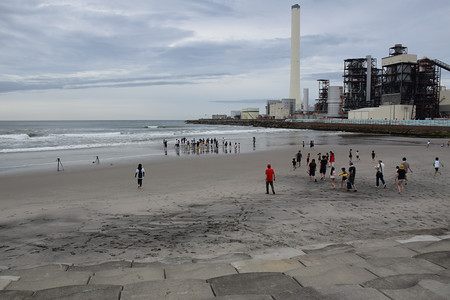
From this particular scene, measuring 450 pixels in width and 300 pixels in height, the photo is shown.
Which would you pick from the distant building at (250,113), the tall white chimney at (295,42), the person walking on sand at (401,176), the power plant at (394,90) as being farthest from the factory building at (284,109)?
the person walking on sand at (401,176)

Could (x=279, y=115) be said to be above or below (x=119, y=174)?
above

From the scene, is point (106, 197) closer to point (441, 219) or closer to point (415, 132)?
point (441, 219)

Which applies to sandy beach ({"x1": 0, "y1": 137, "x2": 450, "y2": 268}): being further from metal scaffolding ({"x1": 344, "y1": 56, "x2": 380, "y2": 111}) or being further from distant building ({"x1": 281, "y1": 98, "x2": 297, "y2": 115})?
distant building ({"x1": 281, "y1": 98, "x2": 297, "y2": 115})

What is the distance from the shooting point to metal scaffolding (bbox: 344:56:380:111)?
7925 cm

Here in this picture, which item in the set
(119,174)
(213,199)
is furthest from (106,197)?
(119,174)

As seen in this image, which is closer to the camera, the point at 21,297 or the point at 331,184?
the point at 21,297

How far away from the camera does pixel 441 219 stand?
9594mm

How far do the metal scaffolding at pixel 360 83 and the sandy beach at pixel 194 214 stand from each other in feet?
227

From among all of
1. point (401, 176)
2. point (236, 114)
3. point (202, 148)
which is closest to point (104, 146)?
point (202, 148)

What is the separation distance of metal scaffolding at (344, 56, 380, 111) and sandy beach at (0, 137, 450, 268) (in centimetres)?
6904

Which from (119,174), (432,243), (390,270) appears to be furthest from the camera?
(119,174)

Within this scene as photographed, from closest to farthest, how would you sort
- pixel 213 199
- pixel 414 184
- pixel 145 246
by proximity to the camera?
1. pixel 145 246
2. pixel 213 199
3. pixel 414 184

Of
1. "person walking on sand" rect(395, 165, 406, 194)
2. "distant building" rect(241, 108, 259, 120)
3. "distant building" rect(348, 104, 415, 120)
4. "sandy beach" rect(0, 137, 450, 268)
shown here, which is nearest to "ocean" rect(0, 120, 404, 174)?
"sandy beach" rect(0, 137, 450, 268)

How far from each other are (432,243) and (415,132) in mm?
51018
